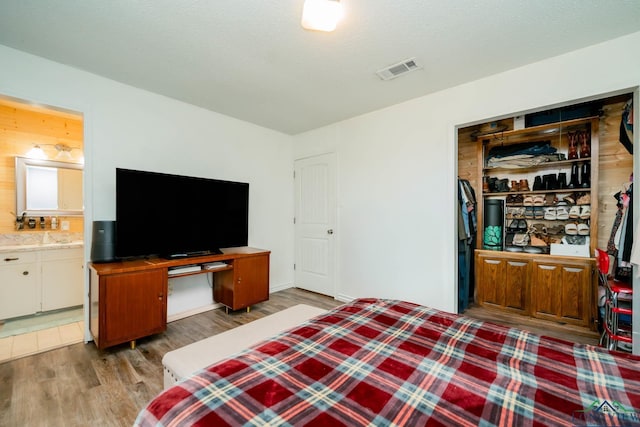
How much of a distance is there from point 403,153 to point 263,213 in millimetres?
2080

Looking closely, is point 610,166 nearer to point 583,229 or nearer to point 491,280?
point 583,229

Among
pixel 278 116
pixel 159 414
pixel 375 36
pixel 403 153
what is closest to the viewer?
pixel 159 414

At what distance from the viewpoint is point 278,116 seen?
344 centimetres

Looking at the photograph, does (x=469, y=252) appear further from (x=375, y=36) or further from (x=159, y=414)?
(x=159, y=414)

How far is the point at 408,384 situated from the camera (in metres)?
0.88

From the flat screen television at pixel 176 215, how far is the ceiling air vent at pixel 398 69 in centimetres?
197

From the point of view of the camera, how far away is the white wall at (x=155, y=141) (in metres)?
2.24

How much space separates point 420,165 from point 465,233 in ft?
3.32

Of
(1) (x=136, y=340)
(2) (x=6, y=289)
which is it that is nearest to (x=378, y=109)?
(1) (x=136, y=340)

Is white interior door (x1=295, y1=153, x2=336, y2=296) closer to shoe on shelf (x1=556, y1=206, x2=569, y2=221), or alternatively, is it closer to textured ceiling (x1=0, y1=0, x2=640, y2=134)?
textured ceiling (x1=0, y1=0, x2=640, y2=134)

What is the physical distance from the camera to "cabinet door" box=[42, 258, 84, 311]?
2922 millimetres

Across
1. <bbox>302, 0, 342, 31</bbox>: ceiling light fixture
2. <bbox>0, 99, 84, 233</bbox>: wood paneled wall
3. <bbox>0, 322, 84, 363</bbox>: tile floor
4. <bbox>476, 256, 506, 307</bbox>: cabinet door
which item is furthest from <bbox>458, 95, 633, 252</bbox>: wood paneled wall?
<bbox>0, 99, 84, 233</bbox>: wood paneled wall

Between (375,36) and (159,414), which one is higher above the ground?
(375,36)

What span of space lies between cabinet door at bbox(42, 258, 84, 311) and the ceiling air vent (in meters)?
3.94
